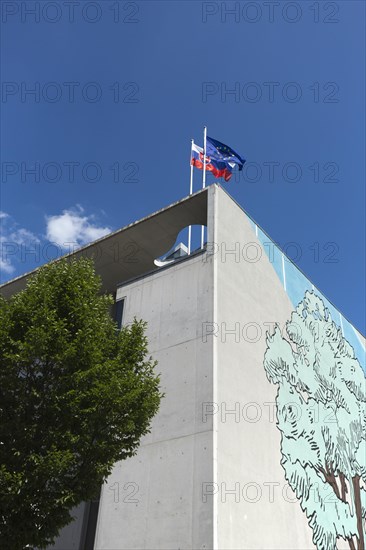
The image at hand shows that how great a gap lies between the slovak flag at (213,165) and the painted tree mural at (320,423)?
720 cm

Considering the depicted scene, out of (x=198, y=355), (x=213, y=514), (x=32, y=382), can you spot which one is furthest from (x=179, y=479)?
(x=32, y=382)

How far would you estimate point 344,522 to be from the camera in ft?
71.2

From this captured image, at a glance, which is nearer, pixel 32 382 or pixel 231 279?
pixel 32 382

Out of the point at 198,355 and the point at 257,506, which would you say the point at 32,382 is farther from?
the point at 257,506

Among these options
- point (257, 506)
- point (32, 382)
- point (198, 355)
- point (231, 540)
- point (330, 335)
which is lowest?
point (231, 540)

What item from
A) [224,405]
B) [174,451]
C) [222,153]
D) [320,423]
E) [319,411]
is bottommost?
[174,451]

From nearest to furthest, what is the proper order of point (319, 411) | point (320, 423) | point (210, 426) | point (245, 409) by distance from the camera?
point (210, 426)
point (245, 409)
point (320, 423)
point (319, 411)

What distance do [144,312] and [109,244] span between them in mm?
4039

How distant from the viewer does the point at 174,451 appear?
16203mm

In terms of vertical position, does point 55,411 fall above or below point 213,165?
below

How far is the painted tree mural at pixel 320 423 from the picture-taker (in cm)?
1973

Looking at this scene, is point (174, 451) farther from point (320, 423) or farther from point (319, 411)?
point (319, 411)

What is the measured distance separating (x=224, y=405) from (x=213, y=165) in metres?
12.3

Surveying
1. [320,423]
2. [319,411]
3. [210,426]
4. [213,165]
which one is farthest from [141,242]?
[320,423]
